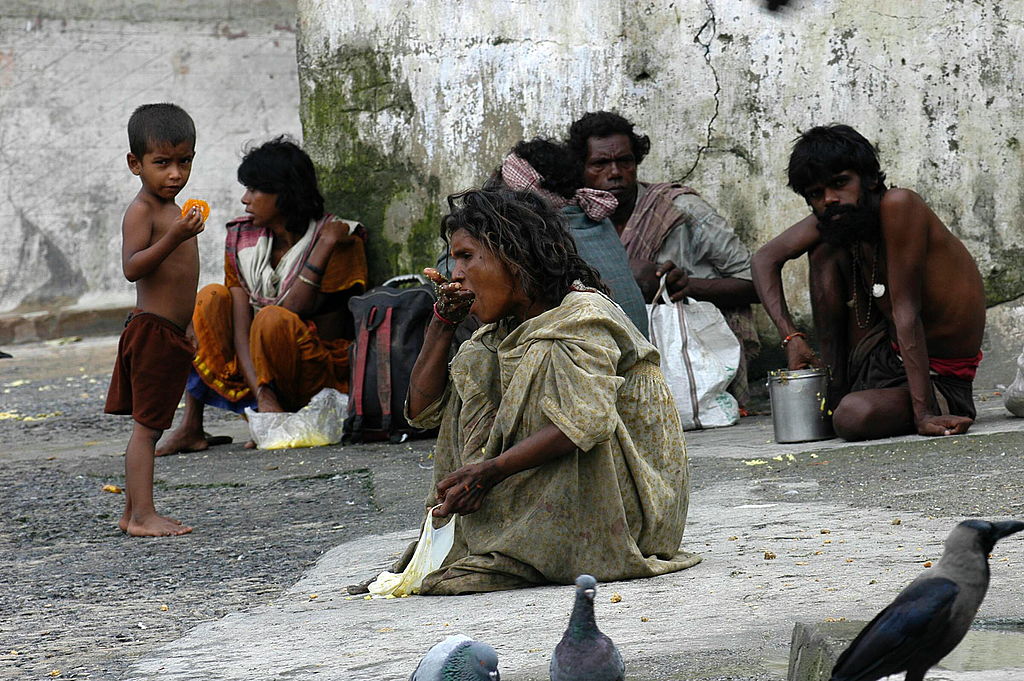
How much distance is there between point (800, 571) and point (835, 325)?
259 cm

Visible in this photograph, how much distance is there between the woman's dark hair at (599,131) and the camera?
651 cm

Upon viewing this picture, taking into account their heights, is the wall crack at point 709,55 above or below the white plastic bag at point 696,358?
above

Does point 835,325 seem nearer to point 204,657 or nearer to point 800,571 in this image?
point 800,571

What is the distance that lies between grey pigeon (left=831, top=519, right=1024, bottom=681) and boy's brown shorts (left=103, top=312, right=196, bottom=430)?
3038 mm

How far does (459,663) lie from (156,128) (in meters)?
2.91

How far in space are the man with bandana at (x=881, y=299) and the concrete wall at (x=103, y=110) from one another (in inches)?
291

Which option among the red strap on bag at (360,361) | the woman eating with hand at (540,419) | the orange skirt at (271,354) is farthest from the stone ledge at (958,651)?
the orange skirt at (271,354)

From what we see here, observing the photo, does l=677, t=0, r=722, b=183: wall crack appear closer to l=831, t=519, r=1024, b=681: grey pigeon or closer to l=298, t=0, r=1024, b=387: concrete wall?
→ l=298, t=0, r=1024, b=387: concrete wall

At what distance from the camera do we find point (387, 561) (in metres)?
3.98

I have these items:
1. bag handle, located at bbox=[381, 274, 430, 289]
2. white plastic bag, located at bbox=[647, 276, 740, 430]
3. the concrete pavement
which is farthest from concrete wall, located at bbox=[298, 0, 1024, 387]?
the concrete pavement

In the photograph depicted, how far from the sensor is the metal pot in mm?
5562

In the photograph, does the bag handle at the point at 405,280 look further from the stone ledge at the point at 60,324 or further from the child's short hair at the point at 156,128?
the stone ledge at the point at 60,324

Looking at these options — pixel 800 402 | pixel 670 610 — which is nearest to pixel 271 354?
pixel 800 402

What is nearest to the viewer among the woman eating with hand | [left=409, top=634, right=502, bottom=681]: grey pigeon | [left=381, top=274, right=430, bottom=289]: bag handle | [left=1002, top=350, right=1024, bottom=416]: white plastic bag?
[left=409, top=634, right=502, bottom=681]: grey pigeon
